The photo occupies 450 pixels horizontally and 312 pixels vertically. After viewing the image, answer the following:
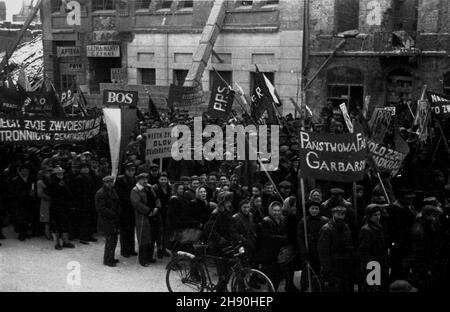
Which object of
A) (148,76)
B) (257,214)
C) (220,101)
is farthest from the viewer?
(148,76)

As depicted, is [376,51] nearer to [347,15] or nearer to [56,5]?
[347,15]

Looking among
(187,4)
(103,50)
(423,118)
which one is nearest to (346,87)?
(187,4)

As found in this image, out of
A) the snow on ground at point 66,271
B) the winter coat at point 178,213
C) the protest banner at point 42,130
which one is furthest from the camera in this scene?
the protest banner at point 42,130

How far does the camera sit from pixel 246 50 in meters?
24.9

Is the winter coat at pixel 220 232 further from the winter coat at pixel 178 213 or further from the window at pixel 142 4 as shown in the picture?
the window at pixel 142 4

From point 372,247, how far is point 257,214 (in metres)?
1.90

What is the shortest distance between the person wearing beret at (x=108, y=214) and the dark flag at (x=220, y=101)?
494 centimetres

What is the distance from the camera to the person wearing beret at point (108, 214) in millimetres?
9312

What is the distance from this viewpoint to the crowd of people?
7.25 m

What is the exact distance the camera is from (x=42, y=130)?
36.2 ft

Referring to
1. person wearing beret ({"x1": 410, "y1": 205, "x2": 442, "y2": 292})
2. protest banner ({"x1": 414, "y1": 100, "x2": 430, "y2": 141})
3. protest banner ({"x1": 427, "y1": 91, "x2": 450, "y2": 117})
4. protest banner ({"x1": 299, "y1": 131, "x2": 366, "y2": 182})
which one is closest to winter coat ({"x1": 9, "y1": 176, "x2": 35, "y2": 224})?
protest banner ({"x1": 299, "y1": 131, "x2": 366, "y2": 182})

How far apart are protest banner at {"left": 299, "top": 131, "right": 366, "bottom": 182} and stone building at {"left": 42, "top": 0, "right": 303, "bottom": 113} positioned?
1548 cm

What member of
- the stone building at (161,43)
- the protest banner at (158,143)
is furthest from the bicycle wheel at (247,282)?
the stone building at (161,43)

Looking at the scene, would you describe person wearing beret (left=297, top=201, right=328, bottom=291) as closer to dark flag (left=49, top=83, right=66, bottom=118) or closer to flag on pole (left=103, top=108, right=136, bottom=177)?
flag on pole (left=103, top=108, right=136, bottom=177)
